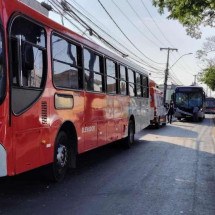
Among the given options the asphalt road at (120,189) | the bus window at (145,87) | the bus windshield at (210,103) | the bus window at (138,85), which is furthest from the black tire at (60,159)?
the bus windshield at (210,103)

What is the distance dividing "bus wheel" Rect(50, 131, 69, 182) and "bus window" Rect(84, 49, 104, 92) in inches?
71.6

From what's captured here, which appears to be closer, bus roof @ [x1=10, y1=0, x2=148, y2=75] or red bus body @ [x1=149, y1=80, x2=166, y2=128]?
bus roof @ [x1=10, y1=0, x2=148, y2=75]

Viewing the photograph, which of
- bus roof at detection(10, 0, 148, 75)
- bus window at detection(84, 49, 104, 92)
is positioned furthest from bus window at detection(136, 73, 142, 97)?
bus window at detection(84, 49, 104, 92)

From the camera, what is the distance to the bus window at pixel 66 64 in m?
8.84

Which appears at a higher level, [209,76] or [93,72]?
[209,76]

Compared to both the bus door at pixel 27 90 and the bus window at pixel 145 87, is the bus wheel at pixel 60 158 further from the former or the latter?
the bus window at pixel 145 87

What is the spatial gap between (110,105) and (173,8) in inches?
200

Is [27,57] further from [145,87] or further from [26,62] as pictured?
[145,87]

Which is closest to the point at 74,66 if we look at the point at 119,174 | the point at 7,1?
the point at 119,174

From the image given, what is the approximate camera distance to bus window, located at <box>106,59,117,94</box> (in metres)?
12.8

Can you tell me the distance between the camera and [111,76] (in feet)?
43.2

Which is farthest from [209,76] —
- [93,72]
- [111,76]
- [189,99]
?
[93,72]

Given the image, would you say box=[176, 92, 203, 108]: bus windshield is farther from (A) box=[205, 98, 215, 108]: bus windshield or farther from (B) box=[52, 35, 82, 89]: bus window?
(A) box=[205, 98, 215, 108]: bus windshield

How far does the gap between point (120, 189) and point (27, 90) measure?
2.62 meters
